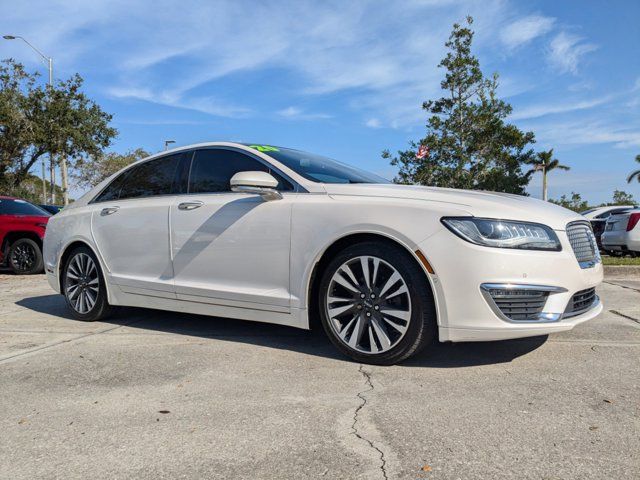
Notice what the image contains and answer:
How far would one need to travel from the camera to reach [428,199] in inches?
135

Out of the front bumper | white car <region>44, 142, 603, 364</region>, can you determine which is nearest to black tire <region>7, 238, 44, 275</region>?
white car <region>44, 142, 603, 364</region>

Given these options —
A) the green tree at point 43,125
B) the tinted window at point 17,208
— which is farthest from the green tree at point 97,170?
the tinted window at point 17,208

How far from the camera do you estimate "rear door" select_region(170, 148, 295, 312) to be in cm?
384


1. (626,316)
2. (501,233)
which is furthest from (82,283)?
(626,316)

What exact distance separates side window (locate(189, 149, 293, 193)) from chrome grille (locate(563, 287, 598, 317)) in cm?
225

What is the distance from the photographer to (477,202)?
335 centimetres

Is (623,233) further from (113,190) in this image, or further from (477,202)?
(113,190)

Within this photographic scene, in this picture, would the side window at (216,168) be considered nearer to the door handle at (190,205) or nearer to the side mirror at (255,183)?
the door handle at (190,205)

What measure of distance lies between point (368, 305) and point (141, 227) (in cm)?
226

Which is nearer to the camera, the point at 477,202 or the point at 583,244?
the point at 477,202

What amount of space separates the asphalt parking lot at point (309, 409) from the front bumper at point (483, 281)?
0.30 m

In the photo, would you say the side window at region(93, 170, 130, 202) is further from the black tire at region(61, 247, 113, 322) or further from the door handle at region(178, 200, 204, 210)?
the door handle at region(178, 200, 204, 210)

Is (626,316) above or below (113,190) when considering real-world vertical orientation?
below

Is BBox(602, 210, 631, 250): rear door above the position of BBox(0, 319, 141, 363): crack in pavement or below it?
above
